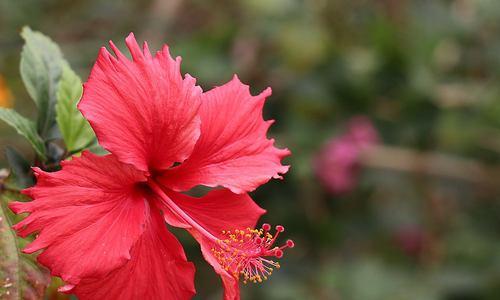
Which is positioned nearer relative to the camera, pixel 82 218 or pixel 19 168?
pixel 82 218

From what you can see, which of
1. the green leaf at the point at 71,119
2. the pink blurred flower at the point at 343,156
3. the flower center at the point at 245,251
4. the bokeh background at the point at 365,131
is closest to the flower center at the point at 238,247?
the flower center at the point at 245,251

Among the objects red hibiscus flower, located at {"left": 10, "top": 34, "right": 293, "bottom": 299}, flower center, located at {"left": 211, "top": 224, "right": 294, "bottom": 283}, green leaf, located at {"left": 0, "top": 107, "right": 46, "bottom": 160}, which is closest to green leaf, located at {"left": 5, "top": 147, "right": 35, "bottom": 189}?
green leaf, located at {"left": 0, "top": 107, "right": 46, "bottom": 160}

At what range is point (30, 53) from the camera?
1017 millimetres

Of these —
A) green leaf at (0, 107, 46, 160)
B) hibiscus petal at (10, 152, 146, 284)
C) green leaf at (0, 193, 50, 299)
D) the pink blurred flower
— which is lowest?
green leaf at (0, 193, 50, 299)

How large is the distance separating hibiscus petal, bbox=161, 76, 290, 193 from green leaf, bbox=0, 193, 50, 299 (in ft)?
0.58

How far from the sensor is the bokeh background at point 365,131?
2.44 meters

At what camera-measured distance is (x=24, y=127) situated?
0.92 metres

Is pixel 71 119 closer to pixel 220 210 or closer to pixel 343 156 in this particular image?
pixel 220 210

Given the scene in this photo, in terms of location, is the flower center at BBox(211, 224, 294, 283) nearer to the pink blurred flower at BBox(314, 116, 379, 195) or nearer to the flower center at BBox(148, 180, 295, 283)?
the flower center at BBox(148, 180, 295, 283)

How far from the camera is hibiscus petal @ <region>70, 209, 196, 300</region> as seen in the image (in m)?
0.80

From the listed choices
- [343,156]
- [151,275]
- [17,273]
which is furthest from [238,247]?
[343,156]

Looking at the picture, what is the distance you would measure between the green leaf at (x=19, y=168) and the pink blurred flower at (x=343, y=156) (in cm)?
162

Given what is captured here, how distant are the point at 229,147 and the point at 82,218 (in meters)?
0.21

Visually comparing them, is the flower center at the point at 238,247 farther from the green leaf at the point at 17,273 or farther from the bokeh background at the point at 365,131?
the bokeh background at the point at 365,131
